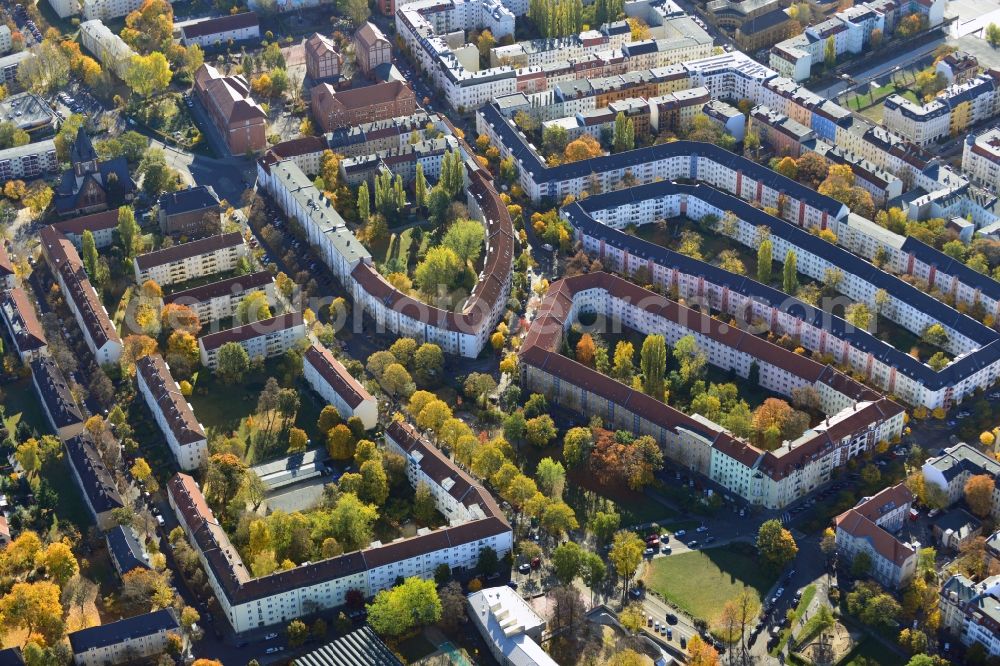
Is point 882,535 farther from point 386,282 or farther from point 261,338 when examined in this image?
point 261,338

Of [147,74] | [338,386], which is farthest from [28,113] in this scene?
[338,386]

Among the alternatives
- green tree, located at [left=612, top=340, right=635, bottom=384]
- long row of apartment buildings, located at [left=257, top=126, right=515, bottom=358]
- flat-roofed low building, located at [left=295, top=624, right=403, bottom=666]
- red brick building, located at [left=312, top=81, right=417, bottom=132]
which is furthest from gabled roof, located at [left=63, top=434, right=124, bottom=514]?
red brick building, located at [left=312, top=81, right=417, bottom=132]

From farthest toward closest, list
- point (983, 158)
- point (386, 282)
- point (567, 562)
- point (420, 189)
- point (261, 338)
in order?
point (983, 158) → point (420, 189) → point (386, 282) → point (261, 338) → point (567, 562)

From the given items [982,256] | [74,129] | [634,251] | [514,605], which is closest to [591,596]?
[514,605]

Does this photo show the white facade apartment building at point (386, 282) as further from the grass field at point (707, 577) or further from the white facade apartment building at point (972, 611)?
the white facade apartment building at point (972, 611)

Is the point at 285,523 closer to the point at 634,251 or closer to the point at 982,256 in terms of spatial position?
the point at 634,251

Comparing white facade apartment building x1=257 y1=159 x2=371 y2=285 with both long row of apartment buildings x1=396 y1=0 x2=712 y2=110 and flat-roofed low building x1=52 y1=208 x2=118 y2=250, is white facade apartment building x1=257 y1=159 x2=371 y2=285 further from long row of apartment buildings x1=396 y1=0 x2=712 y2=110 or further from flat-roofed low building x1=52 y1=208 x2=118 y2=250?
long row of apartment buildings x1=396 y1=0 x2=712 y2=110
